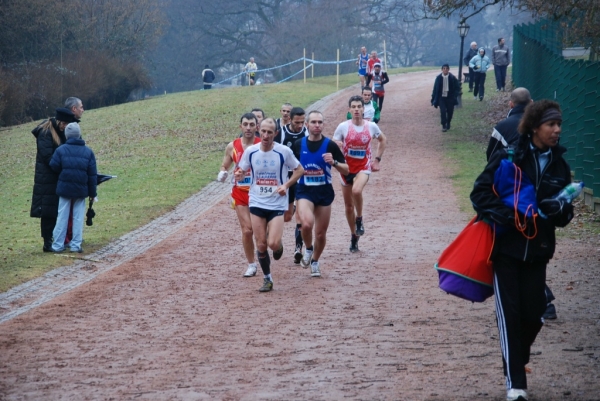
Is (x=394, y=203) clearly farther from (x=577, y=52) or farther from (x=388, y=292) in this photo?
(x=577, y=52)

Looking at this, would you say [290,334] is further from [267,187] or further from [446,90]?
[446,90]

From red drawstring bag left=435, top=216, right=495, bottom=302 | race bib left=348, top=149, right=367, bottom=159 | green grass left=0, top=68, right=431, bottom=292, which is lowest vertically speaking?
green grass left=0, top=68, right=431, bottom=292

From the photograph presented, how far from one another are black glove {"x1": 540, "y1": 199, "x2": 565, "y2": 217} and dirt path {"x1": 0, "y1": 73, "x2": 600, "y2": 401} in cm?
132

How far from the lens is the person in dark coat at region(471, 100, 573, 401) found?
596cm

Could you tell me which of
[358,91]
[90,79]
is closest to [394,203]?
[358,91]

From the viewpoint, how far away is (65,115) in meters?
13.0

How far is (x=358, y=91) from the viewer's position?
3994cm

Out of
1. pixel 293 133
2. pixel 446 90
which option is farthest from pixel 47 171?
pixel 446 90

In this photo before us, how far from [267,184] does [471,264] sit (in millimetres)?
4478

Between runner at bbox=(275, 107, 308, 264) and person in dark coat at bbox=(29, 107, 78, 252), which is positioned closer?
runner at bbox=(275, 107, 308, 264)

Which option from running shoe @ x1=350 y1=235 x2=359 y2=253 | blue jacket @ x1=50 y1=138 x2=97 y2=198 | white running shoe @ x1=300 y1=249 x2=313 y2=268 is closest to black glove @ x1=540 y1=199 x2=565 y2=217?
white running shoe @ x1=300 y1=249 x2=313 y2=268

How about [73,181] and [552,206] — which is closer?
[552,206]

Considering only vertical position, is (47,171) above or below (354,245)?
above

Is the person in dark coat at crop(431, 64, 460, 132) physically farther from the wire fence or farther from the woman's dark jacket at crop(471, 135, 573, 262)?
the woman's dark jacket at crop(471, 135, 573, 262)
